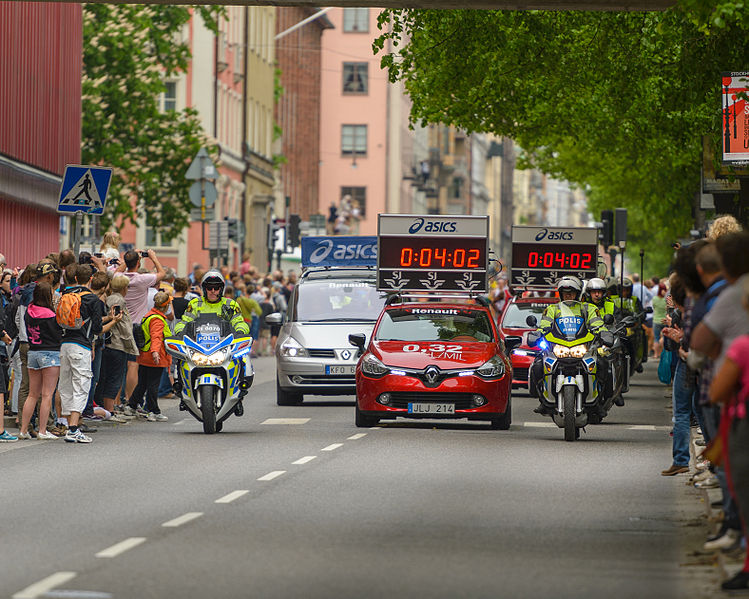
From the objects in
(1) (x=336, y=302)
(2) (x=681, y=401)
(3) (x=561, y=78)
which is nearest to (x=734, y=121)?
(2) (x=681, y=401)

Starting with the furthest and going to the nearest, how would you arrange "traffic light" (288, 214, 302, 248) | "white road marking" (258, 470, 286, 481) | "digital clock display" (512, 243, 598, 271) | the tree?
"traffic light" (288, 214, 302, 248)
the tree
"digital clock display" (512, 243, 598, 271)
"white road marking" (258, 470, 286, 481)

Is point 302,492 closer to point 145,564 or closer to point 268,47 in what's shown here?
point 145,564

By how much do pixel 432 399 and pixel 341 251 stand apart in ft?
41.8

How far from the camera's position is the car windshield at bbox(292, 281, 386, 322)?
28031mm

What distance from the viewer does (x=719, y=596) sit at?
9570mm

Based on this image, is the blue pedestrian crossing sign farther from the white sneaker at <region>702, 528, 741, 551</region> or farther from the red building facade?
the white sneaker at <region>702, 528, 741, 551</region>

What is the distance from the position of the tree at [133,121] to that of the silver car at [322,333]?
2077 centimetres

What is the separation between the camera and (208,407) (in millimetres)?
21219

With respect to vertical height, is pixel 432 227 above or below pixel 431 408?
above

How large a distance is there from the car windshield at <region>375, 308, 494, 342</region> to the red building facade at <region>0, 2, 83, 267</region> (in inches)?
503

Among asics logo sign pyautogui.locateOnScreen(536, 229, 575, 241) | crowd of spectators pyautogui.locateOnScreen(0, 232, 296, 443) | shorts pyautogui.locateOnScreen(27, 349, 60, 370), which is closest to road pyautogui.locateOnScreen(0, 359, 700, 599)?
crowd of spectators pyautogui.locateOnScreen(0, 232, 296, 443)

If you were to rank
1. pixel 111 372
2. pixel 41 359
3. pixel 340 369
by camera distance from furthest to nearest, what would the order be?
pixel 340 369
pixel 111 372
pixel 41 359

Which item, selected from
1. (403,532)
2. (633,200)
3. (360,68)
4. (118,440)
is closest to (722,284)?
(403,532)

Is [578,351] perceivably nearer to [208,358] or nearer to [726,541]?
[208,358]
